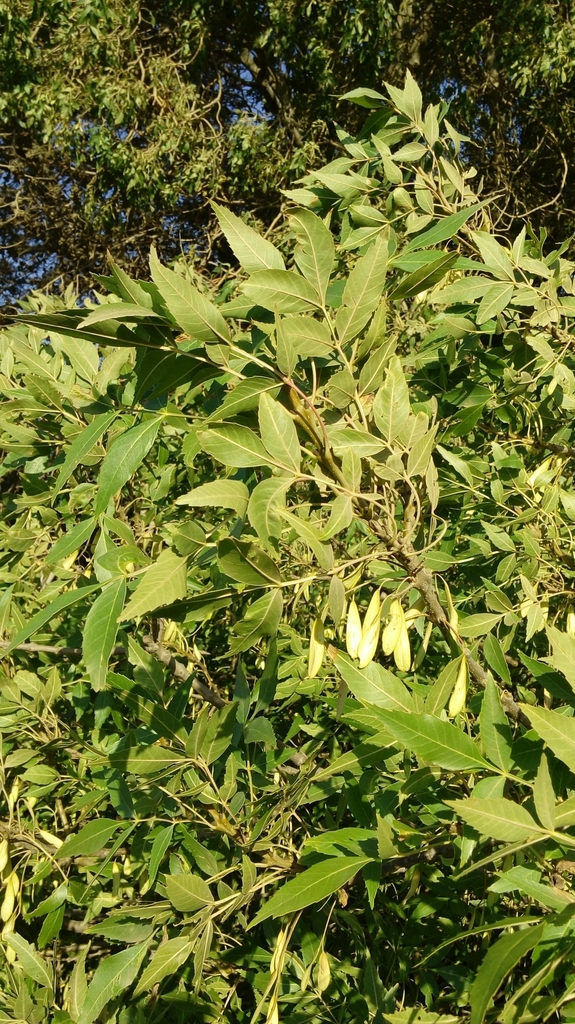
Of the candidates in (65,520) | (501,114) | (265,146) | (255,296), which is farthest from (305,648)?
(501,114)

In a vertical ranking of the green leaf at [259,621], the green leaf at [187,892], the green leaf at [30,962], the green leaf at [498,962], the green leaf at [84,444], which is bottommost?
the green leaf at [30,962]

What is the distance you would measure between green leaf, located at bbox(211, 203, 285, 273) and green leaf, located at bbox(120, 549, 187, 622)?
0.73ft

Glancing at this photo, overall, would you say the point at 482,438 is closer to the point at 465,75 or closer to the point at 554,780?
the point at 554,780

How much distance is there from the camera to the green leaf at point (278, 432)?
20.5 inches

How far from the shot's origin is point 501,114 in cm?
511

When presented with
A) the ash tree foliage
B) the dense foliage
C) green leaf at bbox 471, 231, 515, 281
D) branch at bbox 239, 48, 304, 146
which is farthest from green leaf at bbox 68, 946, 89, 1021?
branch at bbox 239, 48, 304, 146

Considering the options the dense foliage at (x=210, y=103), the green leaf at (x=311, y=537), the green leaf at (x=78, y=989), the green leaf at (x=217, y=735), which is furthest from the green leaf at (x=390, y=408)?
the dense foliage at (x=210, y=103)

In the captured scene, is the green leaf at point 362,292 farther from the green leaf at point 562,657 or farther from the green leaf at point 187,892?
the green leaf at point 187,892

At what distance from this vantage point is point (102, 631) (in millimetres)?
592

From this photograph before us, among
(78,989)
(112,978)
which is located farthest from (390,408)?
(78,989)

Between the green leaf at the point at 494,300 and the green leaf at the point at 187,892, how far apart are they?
0.63 meters

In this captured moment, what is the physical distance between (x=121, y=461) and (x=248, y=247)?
188 mm

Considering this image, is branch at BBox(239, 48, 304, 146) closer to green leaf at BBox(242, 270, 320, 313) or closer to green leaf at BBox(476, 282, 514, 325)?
green leaf at BBox(476, 282, 514, 325)

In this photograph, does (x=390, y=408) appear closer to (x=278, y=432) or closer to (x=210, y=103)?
(x=278, y=432)
